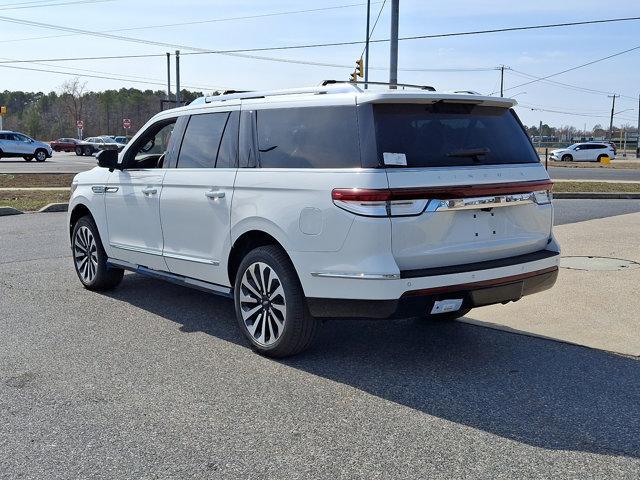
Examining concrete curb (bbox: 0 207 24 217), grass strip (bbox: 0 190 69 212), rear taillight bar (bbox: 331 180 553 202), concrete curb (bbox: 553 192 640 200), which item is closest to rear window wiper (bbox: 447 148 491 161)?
rear taillight bar (bbox: 331 180 553 202)

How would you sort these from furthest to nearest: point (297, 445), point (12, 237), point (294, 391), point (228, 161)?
point (12, 237) → point (228, 161) → point (294, 391) → point (297, 445)

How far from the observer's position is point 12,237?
446 inches

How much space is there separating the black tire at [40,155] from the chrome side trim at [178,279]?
37192mm

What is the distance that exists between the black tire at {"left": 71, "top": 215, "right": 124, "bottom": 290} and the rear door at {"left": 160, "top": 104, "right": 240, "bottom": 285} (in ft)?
4.66

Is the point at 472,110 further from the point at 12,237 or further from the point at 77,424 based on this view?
the point at 12,237

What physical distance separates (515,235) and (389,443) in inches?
79.4

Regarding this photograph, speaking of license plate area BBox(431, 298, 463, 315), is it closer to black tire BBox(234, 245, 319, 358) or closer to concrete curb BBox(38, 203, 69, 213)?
black tire BBox(234, 245, 319, 358)

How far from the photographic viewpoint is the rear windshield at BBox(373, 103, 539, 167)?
466cm

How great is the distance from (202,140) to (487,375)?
3093 mm

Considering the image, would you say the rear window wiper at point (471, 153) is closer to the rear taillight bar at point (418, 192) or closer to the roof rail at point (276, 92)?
the rear taillight bar at point (418, 192)

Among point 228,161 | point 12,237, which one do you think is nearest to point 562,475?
point 228,161

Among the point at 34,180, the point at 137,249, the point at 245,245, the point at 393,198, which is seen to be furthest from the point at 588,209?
the point at 34,180

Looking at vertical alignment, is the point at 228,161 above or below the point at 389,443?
above

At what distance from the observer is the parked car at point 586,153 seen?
52062mm
